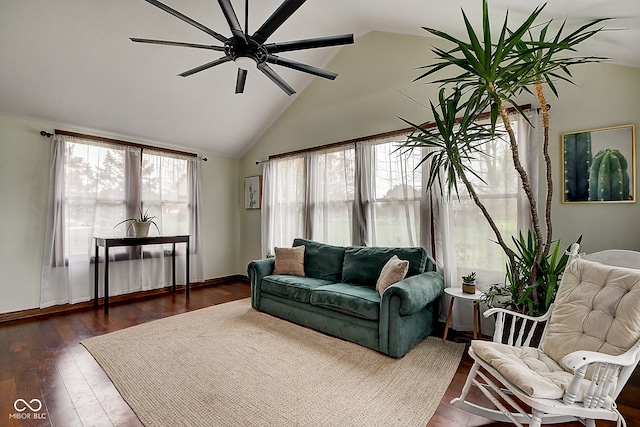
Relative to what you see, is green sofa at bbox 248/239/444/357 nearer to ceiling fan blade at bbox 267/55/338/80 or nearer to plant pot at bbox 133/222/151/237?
plant pot at bbox 133/222/151/237

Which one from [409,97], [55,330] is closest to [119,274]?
[55,330]

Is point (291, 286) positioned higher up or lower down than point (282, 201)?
lower down

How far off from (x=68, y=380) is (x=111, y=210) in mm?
2686

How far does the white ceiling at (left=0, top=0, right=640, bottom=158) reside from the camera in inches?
92.4

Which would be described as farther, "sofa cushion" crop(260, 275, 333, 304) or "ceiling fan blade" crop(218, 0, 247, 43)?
"sofa cushion" crop(260, 275, 333, 304)

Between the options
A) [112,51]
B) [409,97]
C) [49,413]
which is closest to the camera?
[49,413]

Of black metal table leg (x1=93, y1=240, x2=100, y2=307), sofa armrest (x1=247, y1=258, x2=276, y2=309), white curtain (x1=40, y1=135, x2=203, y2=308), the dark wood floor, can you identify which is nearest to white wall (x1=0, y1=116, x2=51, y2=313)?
white curtain (x1=40, y1=135, x2=203, y2=308)

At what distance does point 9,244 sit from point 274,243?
131 inches

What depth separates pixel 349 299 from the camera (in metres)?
2.75

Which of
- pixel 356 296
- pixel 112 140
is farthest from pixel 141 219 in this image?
pixel 356 296

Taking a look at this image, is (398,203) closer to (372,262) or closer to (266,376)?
(372,262)

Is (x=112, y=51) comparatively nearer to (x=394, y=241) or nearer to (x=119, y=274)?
(x=119, y=274)

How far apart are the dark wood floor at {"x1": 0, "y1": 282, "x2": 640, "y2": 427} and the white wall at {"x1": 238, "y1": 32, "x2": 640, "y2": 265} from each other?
1223 millimetres

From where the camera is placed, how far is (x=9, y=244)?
3.49 metres
